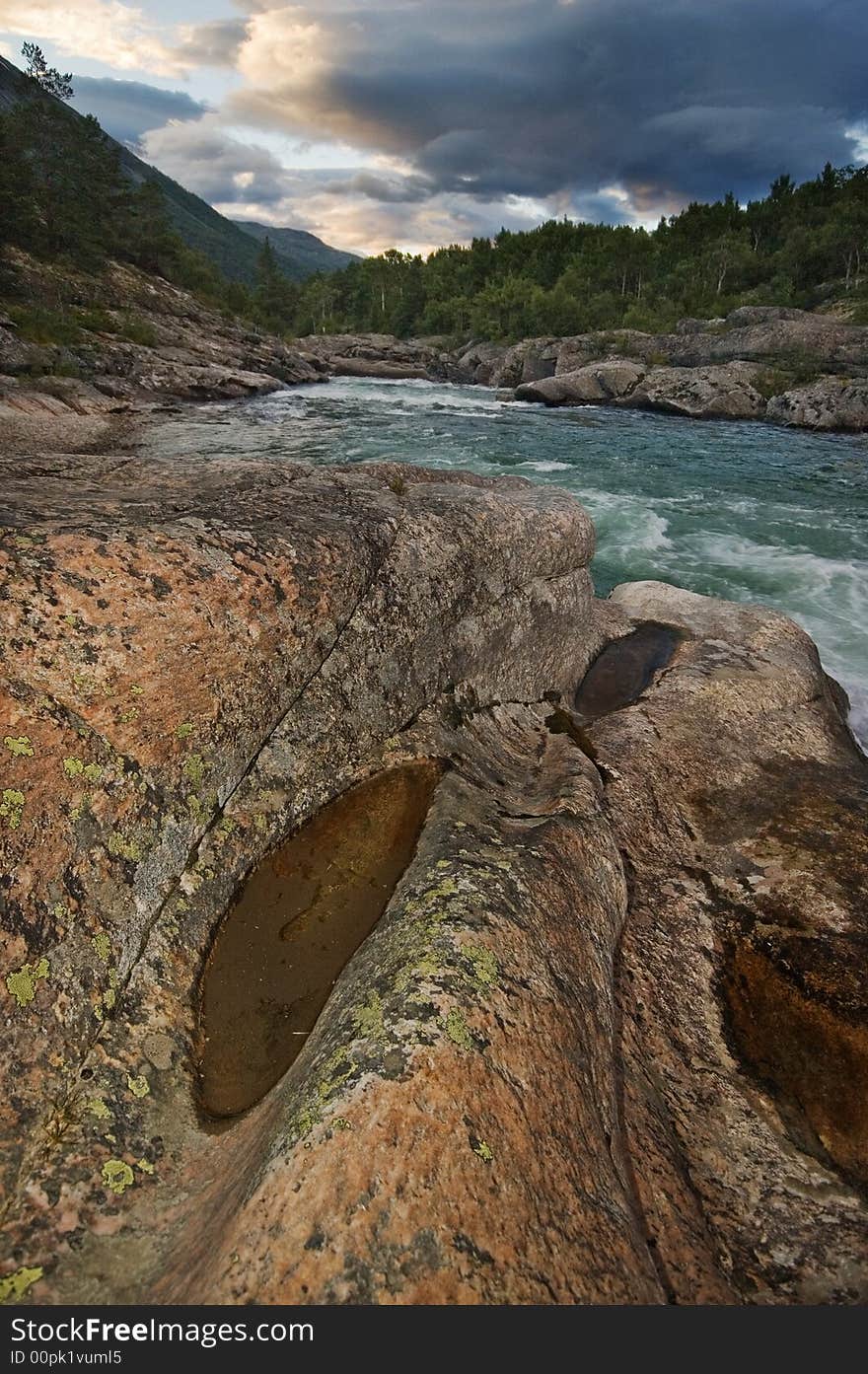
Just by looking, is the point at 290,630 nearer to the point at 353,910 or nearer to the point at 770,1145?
the point at 353,910

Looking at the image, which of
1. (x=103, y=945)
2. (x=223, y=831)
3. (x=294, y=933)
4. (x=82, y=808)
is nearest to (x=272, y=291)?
(x=223, y=831)

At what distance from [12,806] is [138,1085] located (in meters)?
2.10

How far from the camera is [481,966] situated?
4492mm

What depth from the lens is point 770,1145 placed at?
504 cm

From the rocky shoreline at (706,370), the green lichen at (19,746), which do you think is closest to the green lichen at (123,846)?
the green lichen at (19,746)

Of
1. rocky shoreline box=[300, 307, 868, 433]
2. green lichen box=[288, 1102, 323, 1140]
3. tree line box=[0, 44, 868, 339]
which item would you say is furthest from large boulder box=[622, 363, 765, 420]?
green lichen box=[288, 1102, 323, 1140]

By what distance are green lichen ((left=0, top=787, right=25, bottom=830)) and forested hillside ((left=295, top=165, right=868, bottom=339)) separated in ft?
394

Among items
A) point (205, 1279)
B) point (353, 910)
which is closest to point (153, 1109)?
point (205, 1279)

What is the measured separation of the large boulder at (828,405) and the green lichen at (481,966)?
220 feet

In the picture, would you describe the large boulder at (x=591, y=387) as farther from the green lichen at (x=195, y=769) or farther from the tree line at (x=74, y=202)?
the green lichen at (x=195, y=769)

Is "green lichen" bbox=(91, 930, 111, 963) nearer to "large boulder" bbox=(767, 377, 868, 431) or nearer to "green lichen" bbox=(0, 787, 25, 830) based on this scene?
"green lichen" bbox=(0, 787, 25, 830)

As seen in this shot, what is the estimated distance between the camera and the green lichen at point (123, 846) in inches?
190

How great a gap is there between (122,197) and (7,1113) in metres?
129

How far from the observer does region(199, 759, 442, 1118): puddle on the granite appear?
4.49 metres
